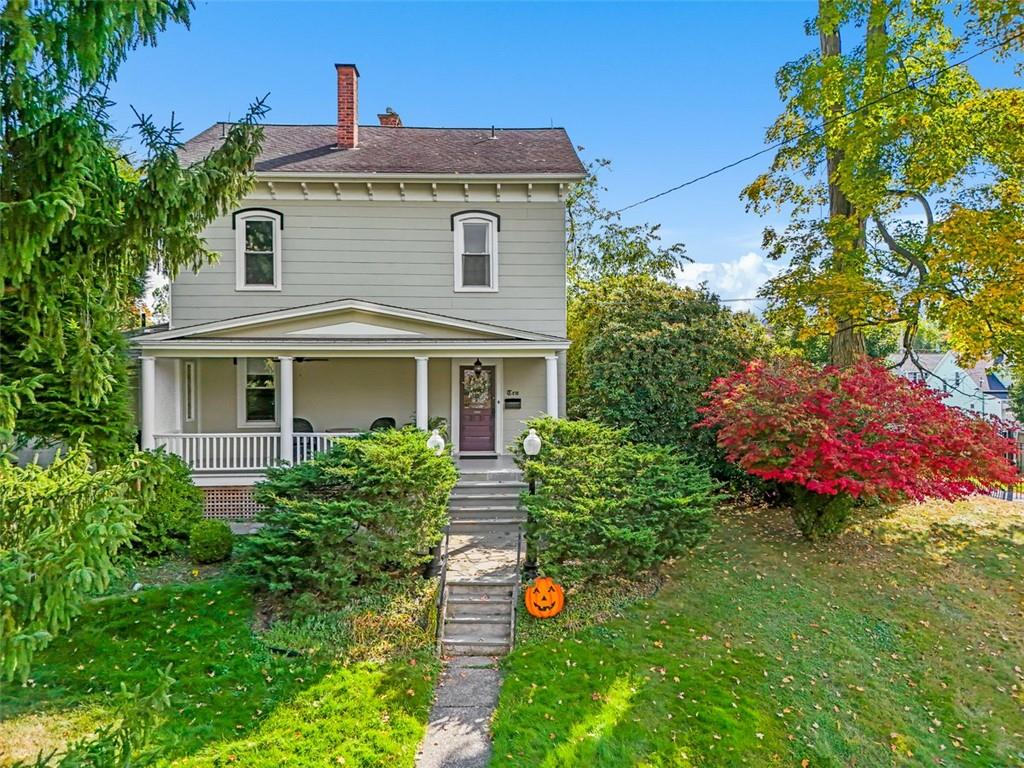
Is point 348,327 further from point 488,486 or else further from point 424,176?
point 488,486

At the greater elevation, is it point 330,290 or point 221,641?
point 330,290

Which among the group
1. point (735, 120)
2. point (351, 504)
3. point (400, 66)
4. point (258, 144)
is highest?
point (400, 66)

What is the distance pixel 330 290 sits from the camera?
13.1m

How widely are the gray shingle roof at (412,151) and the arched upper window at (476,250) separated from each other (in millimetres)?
1017

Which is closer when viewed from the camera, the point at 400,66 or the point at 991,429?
the point at 991,429

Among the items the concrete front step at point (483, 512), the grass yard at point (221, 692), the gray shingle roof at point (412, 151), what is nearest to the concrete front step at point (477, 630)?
the grass yard at point (221, 692)

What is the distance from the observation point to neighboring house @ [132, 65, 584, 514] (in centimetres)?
1284

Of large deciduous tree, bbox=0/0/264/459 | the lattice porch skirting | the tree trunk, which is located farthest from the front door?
large deciduous tree, bbox=0/0/264/459

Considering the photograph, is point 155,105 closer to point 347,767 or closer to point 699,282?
point 347,767

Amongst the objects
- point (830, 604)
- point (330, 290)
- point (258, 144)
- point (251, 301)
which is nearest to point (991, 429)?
point (830, 604)

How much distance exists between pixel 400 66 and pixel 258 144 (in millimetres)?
13346

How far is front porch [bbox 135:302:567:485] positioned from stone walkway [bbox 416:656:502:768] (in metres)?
5.41

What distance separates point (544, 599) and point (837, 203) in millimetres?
12036

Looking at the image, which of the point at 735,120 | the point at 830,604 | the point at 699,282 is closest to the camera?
the point at 830,604
